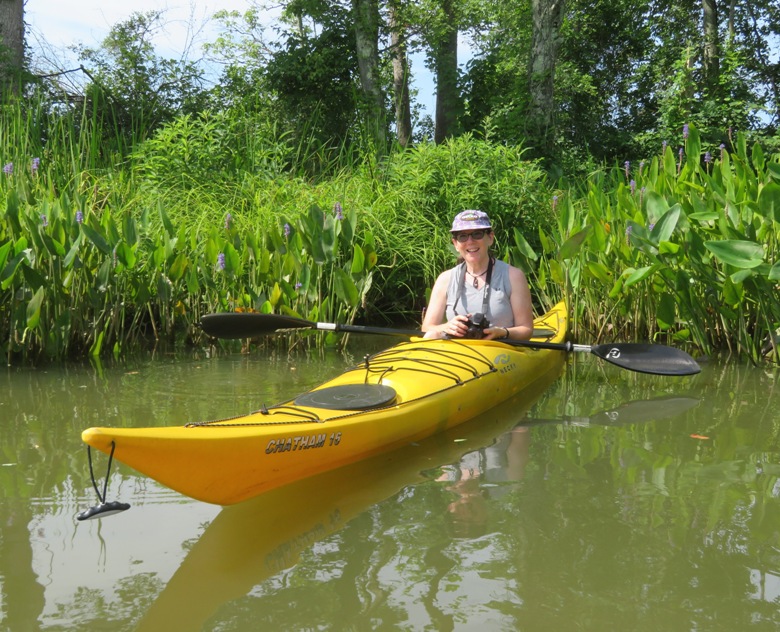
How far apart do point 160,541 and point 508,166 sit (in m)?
5.97

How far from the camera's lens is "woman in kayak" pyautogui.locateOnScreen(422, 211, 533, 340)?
14.9 feet

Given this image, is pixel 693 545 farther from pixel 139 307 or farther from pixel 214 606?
pixel 139 307

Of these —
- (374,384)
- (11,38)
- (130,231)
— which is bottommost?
(374,384)

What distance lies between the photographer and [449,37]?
16.0 meters

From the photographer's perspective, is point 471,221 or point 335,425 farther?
point 471,221

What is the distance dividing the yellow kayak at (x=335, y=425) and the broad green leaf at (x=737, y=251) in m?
1.19

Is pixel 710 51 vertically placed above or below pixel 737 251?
above

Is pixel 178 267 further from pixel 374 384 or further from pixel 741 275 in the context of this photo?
pixel 741 275

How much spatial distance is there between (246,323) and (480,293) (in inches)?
56.6

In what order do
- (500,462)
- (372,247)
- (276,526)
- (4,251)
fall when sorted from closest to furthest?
(276,526)
(500,462)
(4,251)
(372,247)

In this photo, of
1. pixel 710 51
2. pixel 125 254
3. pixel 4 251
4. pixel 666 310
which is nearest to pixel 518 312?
pixel 666 310

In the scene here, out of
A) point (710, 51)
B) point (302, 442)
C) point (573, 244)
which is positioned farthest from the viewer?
point (710, 51)

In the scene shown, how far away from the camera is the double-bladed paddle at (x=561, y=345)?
15.1 feet

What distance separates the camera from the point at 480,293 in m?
4.72
